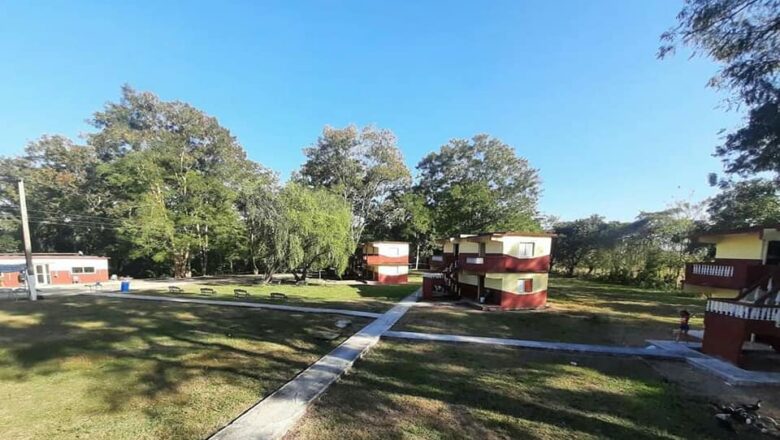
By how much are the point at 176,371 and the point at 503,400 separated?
27.5ft

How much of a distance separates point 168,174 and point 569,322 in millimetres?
41672

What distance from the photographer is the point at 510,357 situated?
11.6 meters

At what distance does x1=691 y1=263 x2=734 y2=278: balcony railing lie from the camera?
13108 millimetres

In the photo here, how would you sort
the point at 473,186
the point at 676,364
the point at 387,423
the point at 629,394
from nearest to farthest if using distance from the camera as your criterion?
1. the point at 387,423
2. the point at 629,394
3. the point at 676,364
4. the point at 473,186

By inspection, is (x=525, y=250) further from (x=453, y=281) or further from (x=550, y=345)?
(x=550, y=345)

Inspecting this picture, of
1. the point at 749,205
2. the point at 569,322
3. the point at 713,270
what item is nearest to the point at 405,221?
the point at 569,322

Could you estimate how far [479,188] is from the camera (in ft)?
127

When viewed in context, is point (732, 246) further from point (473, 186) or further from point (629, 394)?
point (473, 186)

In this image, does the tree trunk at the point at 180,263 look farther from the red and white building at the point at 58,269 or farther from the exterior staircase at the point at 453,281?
the exterior staircase at the point at 453,281

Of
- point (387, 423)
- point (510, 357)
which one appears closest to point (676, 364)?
point (510, 357)

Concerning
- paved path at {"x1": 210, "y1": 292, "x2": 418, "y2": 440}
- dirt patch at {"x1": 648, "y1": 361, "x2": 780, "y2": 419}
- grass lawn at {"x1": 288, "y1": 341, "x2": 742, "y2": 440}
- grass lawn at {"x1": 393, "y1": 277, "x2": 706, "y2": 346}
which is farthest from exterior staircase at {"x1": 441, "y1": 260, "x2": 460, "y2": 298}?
dirt patch at {"x1": 648, "y1": 361, "x2": 780, "y2": 419}

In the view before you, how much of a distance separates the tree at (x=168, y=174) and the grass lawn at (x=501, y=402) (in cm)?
3436

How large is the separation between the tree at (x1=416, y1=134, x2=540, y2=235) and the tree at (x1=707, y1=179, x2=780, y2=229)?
14913mm

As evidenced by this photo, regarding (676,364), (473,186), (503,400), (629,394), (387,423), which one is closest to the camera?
(387,423)
